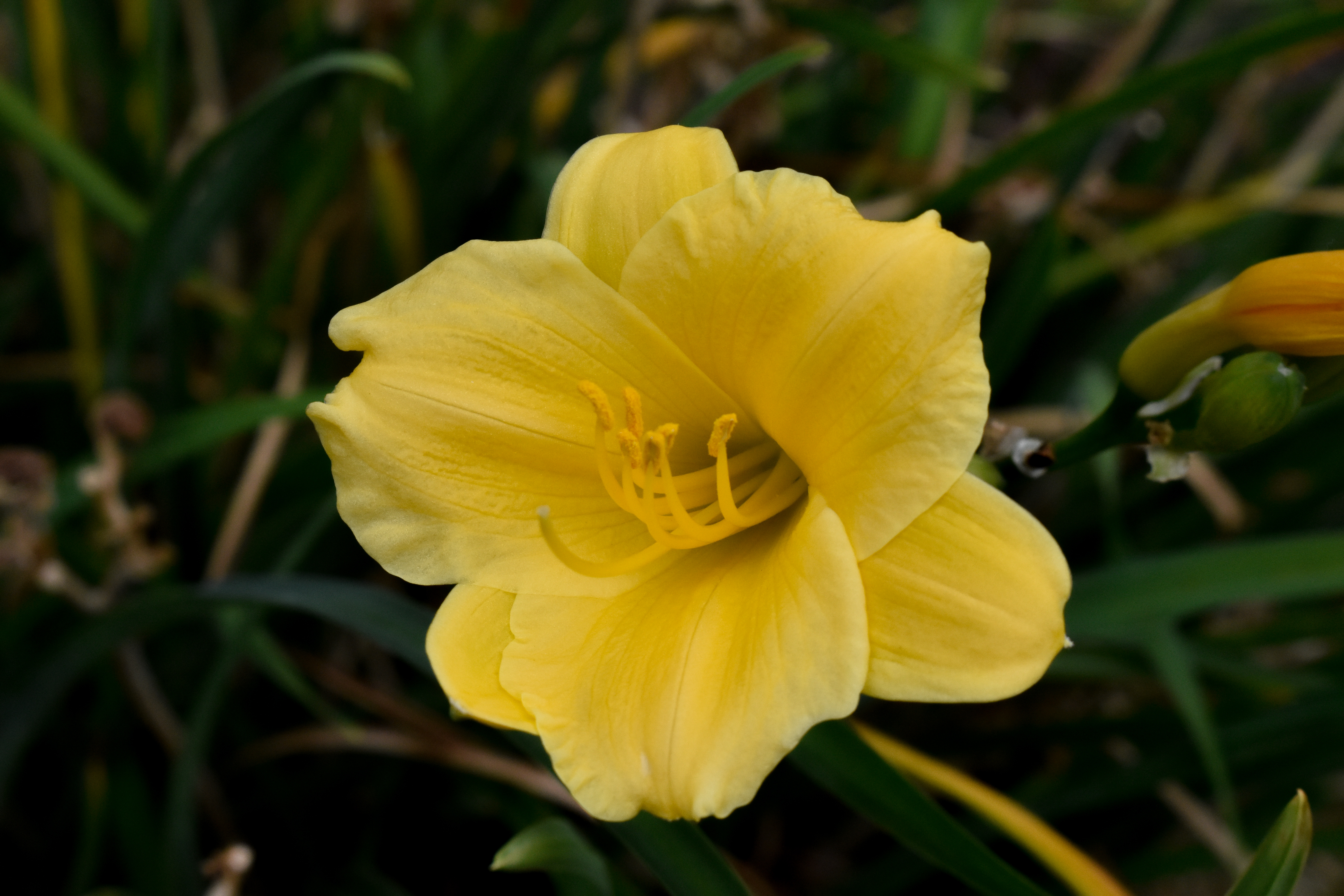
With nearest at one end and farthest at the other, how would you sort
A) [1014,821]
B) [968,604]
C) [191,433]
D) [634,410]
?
[968,604]
[634,410]
[1014,821]
[191,433]

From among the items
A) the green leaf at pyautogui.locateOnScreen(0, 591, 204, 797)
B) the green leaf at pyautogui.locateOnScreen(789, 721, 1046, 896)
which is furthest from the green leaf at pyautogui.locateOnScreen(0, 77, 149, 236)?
the green leaf at pyautogui.locateOnScreen(789, 721, 1046, 896)

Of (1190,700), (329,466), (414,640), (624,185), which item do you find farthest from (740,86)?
(1190,700)

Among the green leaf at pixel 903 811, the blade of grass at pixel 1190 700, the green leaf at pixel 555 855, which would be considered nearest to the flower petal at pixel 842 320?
the green leaf at pixel 903 811

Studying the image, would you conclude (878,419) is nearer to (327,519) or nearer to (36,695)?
(327,519)

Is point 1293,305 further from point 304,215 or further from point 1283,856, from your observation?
point 304,215

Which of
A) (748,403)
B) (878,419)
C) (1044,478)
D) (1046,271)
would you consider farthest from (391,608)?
(1044,478)

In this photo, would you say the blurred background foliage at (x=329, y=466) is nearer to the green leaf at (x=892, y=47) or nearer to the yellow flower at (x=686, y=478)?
the green leaf at (x=892, y=47)
